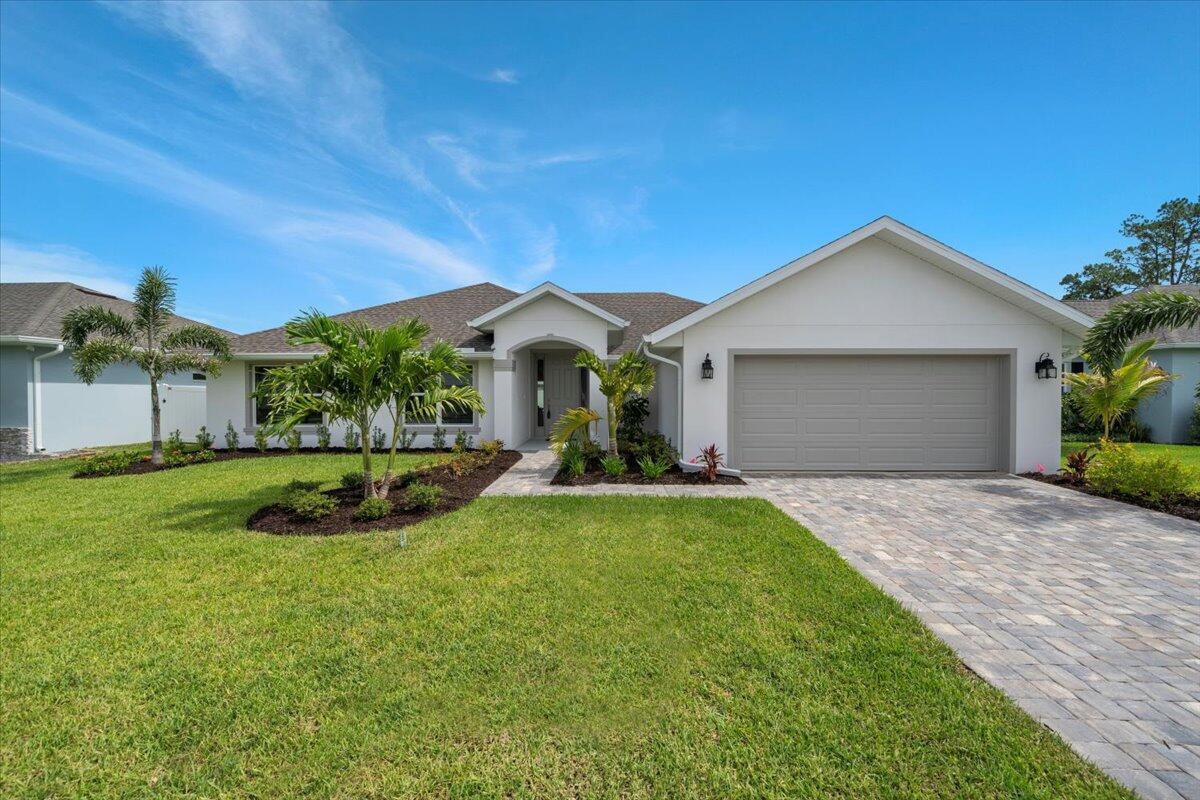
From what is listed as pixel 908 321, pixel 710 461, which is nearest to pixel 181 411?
pixel 710 461

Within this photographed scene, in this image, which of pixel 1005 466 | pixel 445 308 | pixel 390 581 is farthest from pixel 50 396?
pixel 1005 466

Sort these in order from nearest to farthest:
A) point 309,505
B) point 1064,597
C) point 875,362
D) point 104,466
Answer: point 1064,597, point 309,505, point 875,362, point 104,466

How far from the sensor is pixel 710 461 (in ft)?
30.3

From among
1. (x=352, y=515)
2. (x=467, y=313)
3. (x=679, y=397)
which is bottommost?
(x=352, y=515)

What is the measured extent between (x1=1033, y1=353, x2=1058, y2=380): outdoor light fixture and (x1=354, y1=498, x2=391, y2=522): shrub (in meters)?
12.7

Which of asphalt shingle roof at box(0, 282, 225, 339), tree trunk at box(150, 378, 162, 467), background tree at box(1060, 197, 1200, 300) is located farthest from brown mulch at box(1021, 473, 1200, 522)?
background tree at box(1060, 197, 1200, 300)

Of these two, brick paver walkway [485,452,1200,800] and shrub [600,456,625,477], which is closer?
brick paver walkway [485,452,1200,800]

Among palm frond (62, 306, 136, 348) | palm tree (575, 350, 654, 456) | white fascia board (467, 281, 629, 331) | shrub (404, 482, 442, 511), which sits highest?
white fascia board (467, 281, 629, 331)

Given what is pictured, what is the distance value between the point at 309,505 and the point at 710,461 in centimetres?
685

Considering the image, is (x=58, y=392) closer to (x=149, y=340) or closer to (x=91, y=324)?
(x=91, y=324)

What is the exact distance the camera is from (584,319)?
42.6 feet

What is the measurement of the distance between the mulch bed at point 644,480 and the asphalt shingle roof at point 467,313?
6185 mm

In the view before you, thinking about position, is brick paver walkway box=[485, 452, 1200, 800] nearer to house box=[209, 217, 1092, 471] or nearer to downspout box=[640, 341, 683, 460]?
house box=[209, 217, 1092, 471]

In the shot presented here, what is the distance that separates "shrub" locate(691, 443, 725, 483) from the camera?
9.18 metres
